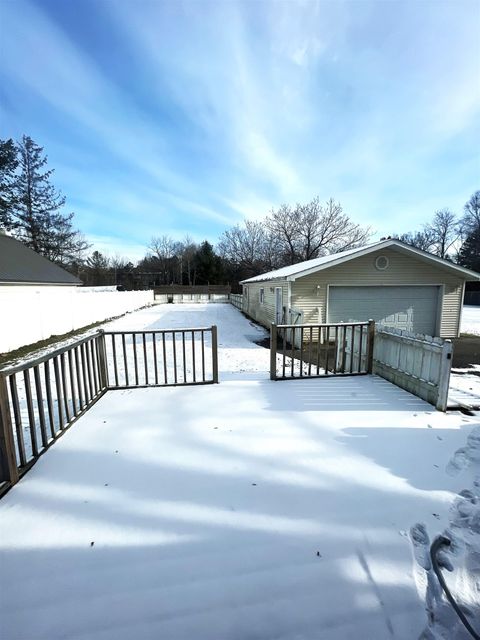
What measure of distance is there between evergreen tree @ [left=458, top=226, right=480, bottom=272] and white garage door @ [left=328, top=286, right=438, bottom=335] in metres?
30.8

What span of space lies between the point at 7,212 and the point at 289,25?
2458cm

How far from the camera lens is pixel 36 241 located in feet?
74.9

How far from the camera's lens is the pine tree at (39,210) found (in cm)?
2167

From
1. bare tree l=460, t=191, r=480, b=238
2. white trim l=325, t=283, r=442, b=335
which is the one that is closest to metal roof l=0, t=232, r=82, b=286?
white trim l=325, t=283, r=442, b=335

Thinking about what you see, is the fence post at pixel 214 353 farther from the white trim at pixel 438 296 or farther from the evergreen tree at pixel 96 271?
the evergreen tree at pixel 96 271

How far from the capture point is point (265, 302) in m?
Result: 13.3

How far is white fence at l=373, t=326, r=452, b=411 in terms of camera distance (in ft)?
10.8

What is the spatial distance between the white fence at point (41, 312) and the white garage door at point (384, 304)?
32.2 feet

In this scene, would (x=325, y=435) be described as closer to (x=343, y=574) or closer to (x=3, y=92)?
(x=343, y=574)

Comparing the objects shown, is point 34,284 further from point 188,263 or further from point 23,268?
point 188,263

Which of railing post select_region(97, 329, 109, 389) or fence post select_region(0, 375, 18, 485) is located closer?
fence post select_region(0, 375, 18, 485)

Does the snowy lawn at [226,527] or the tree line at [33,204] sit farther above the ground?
A: the tree line at [33,204]

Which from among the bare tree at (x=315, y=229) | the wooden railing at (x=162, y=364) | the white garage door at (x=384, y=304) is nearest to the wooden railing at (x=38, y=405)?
the wooden railing at (x=162, y=364)

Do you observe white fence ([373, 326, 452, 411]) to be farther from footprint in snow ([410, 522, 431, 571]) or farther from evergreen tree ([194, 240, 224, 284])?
evergreen tree ([194, 240, 224, 284])
